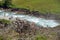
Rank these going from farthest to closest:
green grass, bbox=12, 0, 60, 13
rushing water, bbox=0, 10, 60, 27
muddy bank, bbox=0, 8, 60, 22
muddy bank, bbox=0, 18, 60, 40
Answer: green grass, bbox=12, 0, 60, 13
muddy bank, bbox=0, 8, 60, 22
rushing water, bbox=0, 10, 60, 27
muddy bank, bbox=0, 18, 60, 40

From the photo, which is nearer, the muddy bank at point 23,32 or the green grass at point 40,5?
the muddy bank at point 23,32

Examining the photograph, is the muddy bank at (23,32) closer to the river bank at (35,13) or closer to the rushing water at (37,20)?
the rushing water at (37,20)

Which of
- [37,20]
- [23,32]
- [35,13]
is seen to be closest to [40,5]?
[35,13]

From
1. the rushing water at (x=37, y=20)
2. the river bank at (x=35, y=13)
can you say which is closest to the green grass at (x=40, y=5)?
the river bank at (x=35, y=13)

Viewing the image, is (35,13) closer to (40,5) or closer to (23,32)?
(40,5)

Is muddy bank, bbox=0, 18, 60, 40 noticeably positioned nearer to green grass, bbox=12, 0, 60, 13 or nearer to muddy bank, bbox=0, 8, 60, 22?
muddy bank, bbox=0, 8, 60, 22

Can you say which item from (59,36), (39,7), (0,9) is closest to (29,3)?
(39,7)

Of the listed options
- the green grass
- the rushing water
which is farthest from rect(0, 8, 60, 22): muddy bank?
the green grass

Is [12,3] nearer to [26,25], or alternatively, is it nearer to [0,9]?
[0,9]
